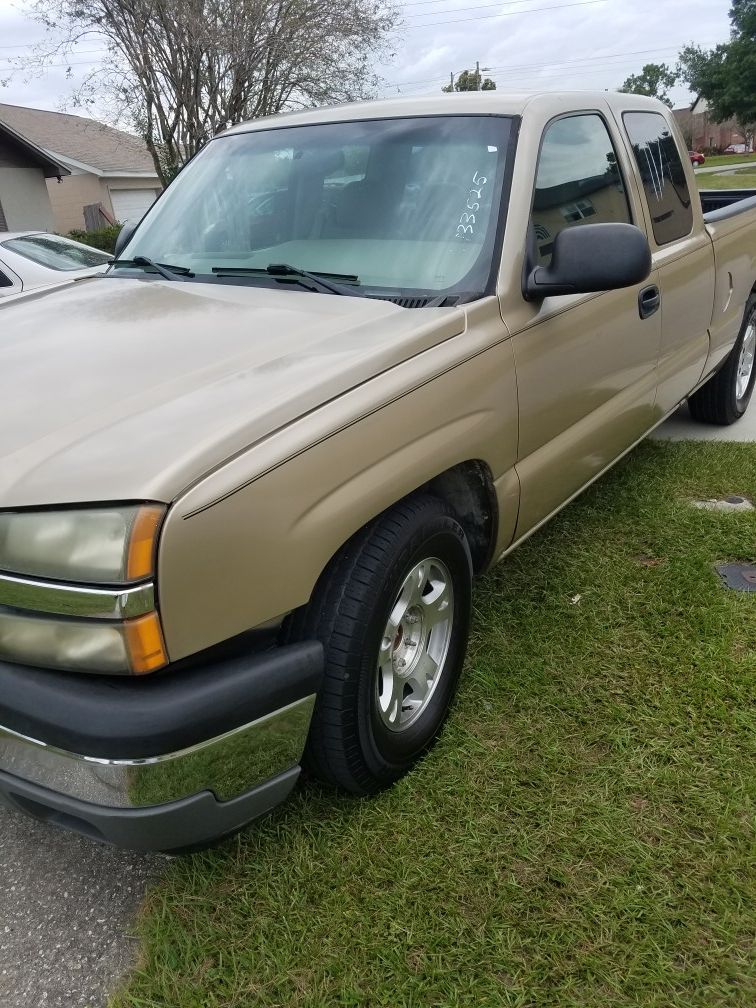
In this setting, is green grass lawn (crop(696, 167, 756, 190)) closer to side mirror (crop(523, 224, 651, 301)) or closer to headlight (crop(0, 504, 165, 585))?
side mirror (crop(523, 224, 651, 301))

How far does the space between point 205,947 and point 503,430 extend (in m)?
1.56

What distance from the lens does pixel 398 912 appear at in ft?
6.40

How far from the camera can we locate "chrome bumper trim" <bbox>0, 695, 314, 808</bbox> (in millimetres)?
1581

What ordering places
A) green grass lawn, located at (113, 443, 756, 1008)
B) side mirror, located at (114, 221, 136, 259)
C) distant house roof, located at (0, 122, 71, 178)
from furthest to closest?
distant house roof, located at (0, 122, 71, 178) → side mirror, located at (114, 221, 136, 259) → green grass lawn, located at (113, 443, 756, 1008)

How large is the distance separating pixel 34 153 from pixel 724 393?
871 inches

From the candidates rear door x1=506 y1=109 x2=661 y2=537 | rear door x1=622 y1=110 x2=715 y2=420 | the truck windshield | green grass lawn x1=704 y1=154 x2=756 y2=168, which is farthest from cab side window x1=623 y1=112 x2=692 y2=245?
green grass lawn x1=704 y1=154 x2=756 y2=168

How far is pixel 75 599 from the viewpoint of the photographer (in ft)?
5.08

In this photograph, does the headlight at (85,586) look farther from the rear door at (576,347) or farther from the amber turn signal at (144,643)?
the rear door at (576,347)

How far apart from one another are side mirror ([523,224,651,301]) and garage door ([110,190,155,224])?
32614 mm

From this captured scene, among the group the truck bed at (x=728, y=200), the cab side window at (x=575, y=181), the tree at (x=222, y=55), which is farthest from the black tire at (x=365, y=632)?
the tree at (x=222, y=55)

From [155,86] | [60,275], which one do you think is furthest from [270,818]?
[155,86]

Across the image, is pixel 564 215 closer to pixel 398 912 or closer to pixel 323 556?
pixel 323 556

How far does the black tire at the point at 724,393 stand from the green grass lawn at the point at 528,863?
2255 millimetres

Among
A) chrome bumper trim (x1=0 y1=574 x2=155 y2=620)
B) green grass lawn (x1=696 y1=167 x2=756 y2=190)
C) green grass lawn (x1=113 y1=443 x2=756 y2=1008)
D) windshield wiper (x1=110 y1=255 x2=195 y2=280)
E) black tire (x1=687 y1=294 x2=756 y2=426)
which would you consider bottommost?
green grass lawn (x1=113 y1=443 x2=756 y2=1008)
